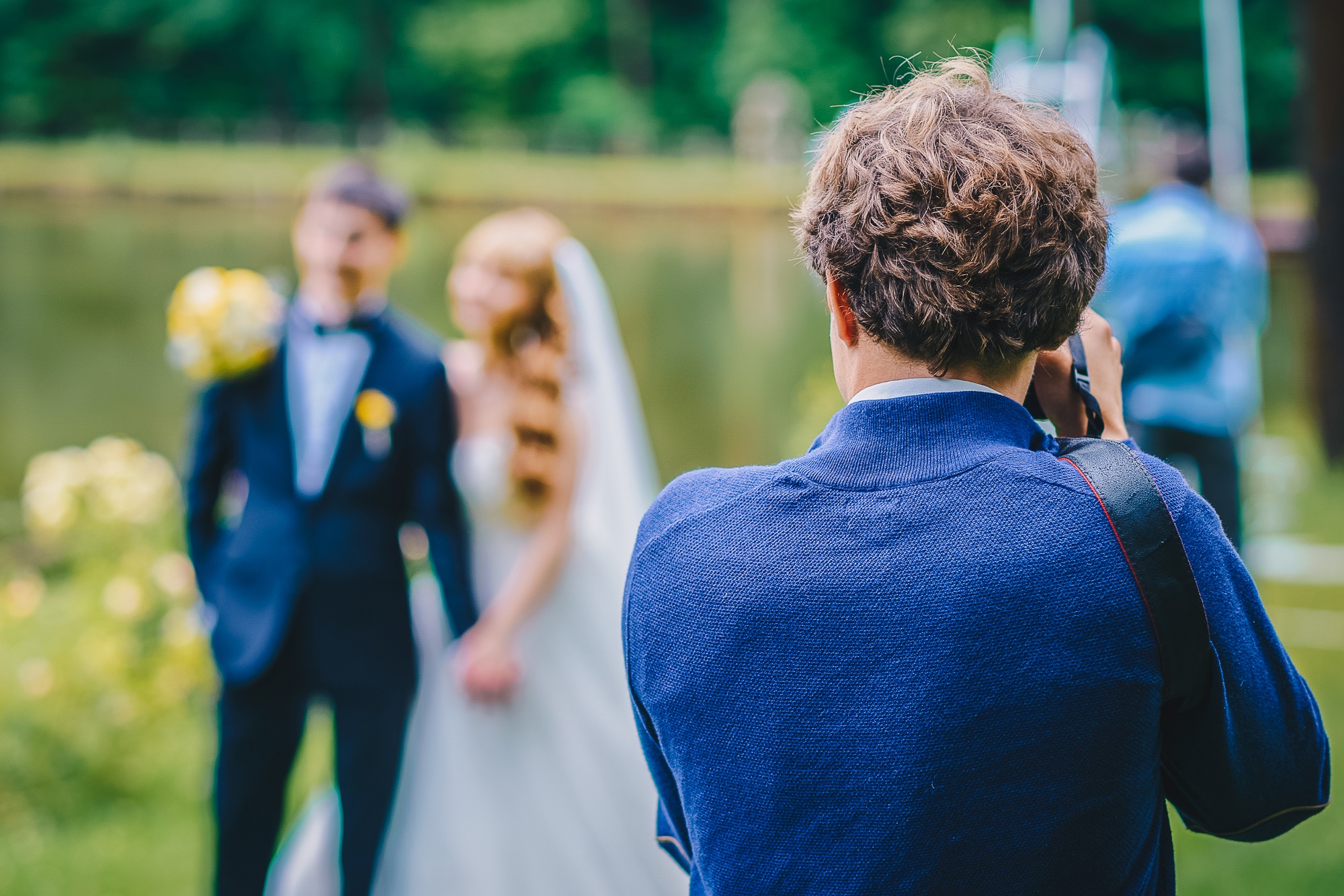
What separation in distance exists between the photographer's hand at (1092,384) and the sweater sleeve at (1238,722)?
0.67 ft

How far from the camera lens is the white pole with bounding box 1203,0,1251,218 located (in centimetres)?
741

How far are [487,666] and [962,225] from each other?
7.65ft

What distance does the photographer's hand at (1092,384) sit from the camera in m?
1.17

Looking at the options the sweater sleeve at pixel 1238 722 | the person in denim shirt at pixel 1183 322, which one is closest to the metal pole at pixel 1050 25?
the person in denim shirt at pixel 1183 322

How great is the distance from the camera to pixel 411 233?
72.0 ft

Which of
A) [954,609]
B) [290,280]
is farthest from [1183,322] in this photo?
[290,280]

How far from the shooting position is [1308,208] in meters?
8.95

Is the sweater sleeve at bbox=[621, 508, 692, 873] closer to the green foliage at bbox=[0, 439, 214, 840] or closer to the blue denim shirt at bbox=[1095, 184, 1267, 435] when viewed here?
the blue denim shirt at bbox=[1095, 184, 1267, 435]

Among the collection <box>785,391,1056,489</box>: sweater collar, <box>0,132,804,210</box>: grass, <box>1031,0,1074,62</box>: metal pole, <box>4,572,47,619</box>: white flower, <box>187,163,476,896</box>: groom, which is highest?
<box>0,132,804,210</box>: grass

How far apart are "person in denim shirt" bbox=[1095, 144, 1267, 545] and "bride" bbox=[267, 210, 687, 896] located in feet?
6.99

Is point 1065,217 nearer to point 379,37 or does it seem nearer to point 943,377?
point 943,377

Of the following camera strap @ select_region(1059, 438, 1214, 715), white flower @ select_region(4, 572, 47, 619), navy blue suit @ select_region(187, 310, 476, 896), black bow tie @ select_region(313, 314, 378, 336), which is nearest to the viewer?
camera strap @ select_region(1059, 438, 1214, 715)

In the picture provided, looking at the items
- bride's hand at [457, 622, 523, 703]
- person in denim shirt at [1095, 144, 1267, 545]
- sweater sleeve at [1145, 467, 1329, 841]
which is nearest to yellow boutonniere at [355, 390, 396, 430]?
bride's hand at [457, 622, 523, 703]

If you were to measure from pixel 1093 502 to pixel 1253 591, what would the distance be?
0.17 m
